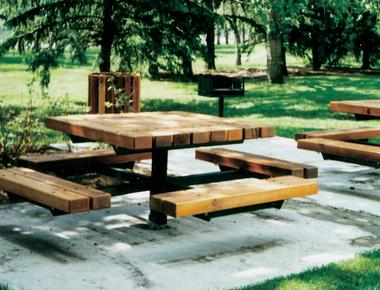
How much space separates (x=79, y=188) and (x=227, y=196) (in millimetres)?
1171

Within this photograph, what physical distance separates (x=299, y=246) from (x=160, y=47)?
1048 cm

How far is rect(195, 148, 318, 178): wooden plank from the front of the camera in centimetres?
724

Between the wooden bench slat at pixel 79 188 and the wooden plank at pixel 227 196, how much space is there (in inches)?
15.0

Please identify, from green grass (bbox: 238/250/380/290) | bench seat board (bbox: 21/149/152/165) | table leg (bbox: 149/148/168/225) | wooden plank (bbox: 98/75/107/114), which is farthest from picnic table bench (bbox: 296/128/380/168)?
wooden plank (bbox: 98/75/107/114)

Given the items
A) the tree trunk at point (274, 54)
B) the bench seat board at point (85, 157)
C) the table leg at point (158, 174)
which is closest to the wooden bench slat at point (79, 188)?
the bench seat board at point (85, 157)

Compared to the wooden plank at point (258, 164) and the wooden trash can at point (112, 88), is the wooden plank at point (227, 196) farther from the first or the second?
the wooden trash can at point (112, 88)

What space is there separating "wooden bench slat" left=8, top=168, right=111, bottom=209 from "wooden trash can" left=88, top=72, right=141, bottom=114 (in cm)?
512

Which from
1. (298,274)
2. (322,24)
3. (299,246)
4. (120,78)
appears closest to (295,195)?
(299,246)

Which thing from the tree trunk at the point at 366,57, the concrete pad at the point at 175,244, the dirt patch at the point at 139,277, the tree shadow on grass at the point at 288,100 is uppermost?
the tree trunk at the point at 366,57

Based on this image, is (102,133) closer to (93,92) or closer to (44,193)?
(44,193)

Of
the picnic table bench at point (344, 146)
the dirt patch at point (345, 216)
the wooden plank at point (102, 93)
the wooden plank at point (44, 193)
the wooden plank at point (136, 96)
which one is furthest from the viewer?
the wooden plank at point (102, 93)

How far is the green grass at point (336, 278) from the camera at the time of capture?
5266 millimetres

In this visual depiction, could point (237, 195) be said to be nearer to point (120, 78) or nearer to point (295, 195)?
point (295, 195)

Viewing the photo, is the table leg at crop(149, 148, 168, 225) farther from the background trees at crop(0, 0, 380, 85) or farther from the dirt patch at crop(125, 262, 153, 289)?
the background trees at crop(0, 0, 380, 85)
